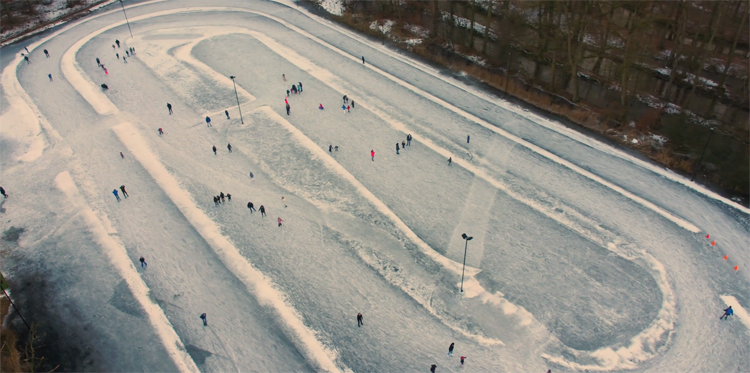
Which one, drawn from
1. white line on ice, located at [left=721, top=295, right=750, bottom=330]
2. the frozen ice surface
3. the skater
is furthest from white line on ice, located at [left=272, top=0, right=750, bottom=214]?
the skater

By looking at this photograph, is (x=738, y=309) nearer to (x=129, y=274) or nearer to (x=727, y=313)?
(x=727, y=313)

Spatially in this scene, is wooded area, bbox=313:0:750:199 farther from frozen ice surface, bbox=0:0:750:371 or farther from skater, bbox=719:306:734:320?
skater, bbox=719:306:734:320

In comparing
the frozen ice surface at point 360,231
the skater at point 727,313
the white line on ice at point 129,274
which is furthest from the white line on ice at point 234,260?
the skater at point 727,313

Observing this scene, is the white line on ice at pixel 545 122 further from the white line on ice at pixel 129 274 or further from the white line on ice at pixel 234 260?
the white line on ice at pixel 129 274

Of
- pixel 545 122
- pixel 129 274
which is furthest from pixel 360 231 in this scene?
pixel 545 122


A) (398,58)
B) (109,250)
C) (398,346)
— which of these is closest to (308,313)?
(398,346)

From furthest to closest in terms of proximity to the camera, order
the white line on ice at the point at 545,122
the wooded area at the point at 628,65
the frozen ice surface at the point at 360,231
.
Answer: the wooded area at the point at 628,65
the white line on ice at the point at 545,122
the frozen ice surface at the point at 360,231

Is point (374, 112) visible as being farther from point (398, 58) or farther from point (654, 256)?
point (654, 256)
